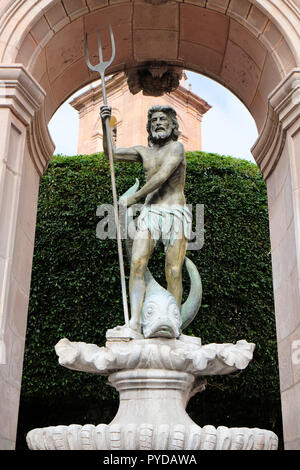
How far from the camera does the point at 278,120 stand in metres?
6.85

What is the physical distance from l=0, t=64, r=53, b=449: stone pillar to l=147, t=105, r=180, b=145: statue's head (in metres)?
1.29

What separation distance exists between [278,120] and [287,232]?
4.30ft

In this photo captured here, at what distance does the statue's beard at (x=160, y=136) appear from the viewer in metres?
6.66

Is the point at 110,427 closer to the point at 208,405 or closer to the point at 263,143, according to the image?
the point at 263,143

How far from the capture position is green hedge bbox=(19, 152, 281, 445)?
1098 centimetres

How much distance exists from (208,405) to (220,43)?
6927 millimetres

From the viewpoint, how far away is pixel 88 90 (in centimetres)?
1931

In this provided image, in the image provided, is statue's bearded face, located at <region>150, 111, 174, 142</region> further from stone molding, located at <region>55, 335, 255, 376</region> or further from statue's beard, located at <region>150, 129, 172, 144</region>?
stone molding, located at <region>55, 335, 255, 376</region>

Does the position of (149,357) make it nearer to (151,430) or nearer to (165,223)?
(151,430)

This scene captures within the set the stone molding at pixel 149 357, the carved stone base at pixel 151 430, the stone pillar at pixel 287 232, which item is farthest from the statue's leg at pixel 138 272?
the stone pillar at pixel 287 232

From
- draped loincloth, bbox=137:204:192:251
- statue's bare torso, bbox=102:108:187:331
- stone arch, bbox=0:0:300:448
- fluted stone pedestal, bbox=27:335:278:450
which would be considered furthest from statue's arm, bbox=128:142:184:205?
fluted stone pedestal, bbox=27:335:278:450

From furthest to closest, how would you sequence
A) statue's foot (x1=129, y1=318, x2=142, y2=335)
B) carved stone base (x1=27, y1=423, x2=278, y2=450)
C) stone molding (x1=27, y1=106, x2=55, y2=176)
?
stone molding (x1=27, y1=106, x2=55, y2=176) → statue's foot (x1=129, y1=318, x2=142, y2=335) → carved stone base (x1=27, y1=423, x2=278, y2=450)

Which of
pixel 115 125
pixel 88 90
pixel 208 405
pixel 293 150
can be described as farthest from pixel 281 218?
pixel 115 125
